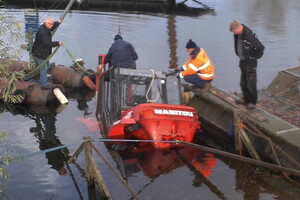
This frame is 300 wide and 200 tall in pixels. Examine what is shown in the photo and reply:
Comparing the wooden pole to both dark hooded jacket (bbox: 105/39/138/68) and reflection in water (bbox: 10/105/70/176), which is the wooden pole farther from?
reflection in water (bbox: 10/105/70/176)

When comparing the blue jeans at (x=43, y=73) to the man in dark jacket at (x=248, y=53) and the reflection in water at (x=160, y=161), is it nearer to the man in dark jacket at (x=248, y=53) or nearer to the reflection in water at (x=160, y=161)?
the reflection in water at (x=160, y=161)

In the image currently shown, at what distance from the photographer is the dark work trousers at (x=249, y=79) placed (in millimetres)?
9521

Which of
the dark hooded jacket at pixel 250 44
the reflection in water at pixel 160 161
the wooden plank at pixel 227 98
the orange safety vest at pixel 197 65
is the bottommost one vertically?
the reflection in water at pixel 160 161

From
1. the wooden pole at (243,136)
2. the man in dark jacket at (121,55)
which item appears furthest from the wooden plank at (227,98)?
the man in dark jacket at (121,55)

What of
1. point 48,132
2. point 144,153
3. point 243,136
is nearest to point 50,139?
Answer: point 48,132

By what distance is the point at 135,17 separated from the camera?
31.3m

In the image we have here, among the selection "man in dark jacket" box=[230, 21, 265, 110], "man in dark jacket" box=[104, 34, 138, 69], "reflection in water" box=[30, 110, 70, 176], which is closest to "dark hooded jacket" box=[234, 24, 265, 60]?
"man in dark jacket" box=[230, 21, 265, 110]

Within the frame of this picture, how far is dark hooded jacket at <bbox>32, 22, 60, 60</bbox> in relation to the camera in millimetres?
12844

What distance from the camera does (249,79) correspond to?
31.7 feet

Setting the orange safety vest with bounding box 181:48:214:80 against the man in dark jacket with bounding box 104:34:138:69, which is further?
the man in dark jacket with bounding box 104:34:138:69

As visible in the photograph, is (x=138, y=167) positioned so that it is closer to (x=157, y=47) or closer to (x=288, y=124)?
(x=288, y=124)

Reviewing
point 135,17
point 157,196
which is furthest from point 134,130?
point 135,17

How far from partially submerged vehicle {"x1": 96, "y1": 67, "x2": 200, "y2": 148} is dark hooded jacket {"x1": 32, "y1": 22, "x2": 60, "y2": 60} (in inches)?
116

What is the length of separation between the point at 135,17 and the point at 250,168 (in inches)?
926
